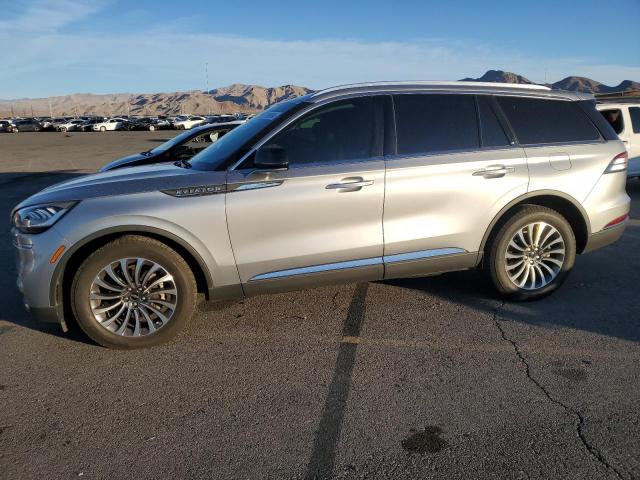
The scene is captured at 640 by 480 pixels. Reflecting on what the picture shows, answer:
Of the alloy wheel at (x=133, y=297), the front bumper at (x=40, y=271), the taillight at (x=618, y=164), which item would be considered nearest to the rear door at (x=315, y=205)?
the alloy wheel at (x=133, y=297)

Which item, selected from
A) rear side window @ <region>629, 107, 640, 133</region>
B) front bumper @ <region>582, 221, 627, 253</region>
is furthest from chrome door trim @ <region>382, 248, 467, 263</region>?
→ rear side window @ <region>629, 107, 640, 133</region>

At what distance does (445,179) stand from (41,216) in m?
3.02

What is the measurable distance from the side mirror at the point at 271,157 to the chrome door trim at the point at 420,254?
1.13 m

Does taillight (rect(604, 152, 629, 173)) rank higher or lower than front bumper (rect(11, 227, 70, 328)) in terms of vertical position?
higher

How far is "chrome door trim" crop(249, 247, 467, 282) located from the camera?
388 cm

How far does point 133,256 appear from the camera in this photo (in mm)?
3664

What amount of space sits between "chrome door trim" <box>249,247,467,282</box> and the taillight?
61.7 inches

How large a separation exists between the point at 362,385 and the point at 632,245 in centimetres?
470

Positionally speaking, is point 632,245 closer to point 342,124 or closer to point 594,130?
point 594,130

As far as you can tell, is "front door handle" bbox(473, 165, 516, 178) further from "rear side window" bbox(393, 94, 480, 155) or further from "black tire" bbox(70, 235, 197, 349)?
"black tire" bbox(70, 235, 197, 349)

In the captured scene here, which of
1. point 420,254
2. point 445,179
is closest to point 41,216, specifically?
point 420,254

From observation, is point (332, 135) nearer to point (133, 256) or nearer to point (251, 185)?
point (251, 185)

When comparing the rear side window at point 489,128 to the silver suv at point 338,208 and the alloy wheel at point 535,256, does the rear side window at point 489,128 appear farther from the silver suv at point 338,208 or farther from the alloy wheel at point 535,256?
the alloy wheel at point 535,256

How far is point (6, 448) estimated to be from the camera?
2.71 m
